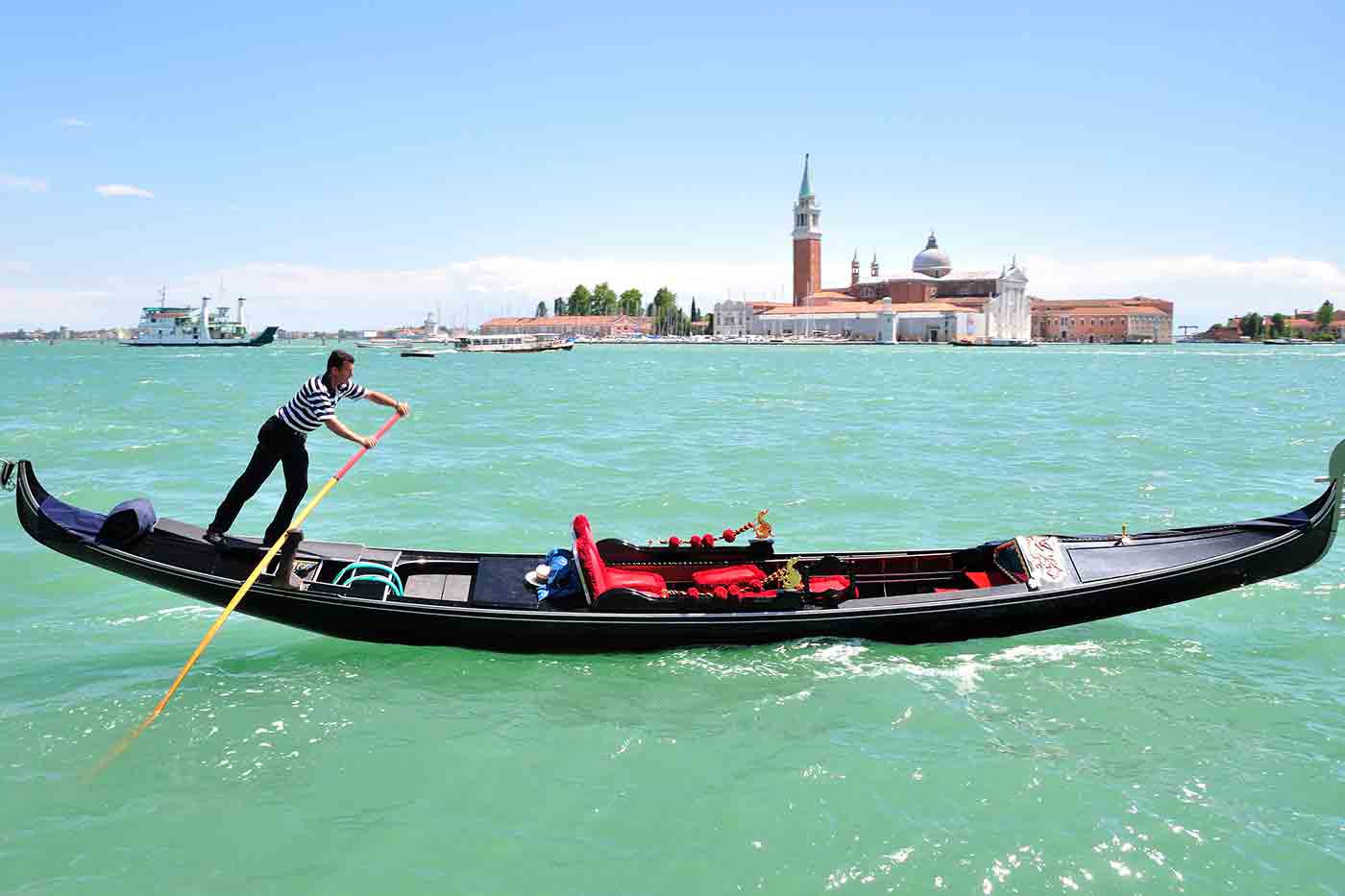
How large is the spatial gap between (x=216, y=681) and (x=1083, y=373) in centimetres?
5194

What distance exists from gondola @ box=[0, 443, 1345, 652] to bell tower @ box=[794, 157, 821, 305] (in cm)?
11071

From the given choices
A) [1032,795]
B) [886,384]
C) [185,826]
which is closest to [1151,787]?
[1032,795]

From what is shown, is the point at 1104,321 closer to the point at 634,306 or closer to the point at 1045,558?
the point at 634,306

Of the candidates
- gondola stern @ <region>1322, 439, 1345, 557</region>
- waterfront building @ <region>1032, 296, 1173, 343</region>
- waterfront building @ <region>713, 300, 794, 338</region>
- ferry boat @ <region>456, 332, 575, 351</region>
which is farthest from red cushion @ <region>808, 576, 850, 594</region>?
waterfront building @ <region>1032, 296, 1173, 343</region>

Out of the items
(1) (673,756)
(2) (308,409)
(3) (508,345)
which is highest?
(3) (508,345)

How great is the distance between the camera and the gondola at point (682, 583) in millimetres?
5566

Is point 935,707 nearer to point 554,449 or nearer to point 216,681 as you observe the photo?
point 216,681

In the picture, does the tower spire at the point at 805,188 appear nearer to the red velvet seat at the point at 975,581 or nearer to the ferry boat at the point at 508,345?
the ferry boat at the point at 508,345

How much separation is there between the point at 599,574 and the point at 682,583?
799mm

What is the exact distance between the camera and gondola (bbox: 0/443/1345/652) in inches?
219

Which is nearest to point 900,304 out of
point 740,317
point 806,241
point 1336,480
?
point 806,241

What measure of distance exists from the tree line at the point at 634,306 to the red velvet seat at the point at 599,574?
124 metres

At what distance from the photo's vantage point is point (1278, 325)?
12375cm

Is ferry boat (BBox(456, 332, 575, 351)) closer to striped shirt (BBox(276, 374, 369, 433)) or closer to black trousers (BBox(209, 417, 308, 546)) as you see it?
black trousers (BBox(209, 417, 308, 546))
